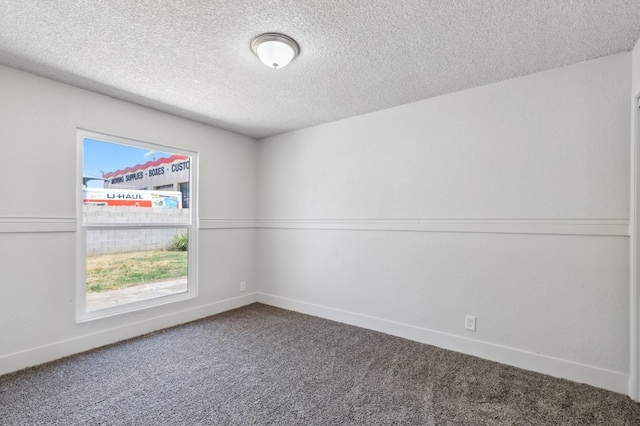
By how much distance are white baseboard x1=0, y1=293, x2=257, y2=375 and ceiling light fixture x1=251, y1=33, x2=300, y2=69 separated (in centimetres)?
282

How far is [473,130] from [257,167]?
2.86 m

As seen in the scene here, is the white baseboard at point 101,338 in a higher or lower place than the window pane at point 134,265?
lower

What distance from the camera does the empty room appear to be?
6.08 feet

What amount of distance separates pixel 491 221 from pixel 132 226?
3.47 meters

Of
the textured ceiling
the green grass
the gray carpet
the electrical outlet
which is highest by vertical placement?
the textured ceiling

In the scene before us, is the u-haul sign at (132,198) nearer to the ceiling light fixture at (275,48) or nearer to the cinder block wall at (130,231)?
the cinder block wall at (130,231)

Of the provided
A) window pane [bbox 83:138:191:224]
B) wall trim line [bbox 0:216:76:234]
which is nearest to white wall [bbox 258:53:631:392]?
window pane [bbox 83:138:191:224]

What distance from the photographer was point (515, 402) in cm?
196

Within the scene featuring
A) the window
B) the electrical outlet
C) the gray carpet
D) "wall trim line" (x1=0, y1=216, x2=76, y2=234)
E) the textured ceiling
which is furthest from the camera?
the window

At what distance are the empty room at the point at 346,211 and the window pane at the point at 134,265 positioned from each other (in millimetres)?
22

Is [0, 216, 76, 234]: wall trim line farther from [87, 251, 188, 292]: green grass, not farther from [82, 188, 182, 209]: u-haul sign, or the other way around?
[87, 251, 188, 292]: green grass

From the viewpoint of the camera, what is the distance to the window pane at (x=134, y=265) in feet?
9.41

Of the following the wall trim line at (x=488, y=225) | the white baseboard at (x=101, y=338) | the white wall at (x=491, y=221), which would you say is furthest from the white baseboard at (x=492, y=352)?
the white baseboard at (x=101, y=338)

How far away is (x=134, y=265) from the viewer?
126 inches
